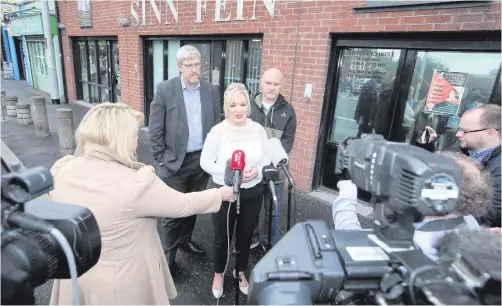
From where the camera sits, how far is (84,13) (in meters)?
8.88

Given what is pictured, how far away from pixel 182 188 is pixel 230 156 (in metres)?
0.93

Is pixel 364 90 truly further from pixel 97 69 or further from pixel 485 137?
pixel 97 69

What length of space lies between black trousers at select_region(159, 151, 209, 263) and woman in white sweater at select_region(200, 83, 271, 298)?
0.48m

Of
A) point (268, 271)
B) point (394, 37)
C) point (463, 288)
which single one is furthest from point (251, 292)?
point (394, 37)

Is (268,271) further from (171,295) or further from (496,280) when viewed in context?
(171,295)

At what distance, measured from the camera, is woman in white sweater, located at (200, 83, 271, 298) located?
7.35 ft

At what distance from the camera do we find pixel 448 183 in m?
0.93

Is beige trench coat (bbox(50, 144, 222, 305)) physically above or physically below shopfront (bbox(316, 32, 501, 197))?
below

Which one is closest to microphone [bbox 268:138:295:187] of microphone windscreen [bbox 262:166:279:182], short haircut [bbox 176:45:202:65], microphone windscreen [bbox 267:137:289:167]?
microphone windscreen [bbox 267:137:289:167]

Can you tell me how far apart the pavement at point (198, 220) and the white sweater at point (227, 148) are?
432 mm

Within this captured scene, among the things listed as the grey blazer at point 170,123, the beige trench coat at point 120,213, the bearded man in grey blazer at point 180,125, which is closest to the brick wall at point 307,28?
the bearded man in grey blazer at point 180,125

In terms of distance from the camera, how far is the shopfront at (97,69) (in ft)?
28.7

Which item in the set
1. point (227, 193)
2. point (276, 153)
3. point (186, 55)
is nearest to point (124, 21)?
point (186, 55)

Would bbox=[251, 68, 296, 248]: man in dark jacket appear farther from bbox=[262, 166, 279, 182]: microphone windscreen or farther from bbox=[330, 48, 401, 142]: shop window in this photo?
bbox=[330, 48, 401, 142]: shop window
